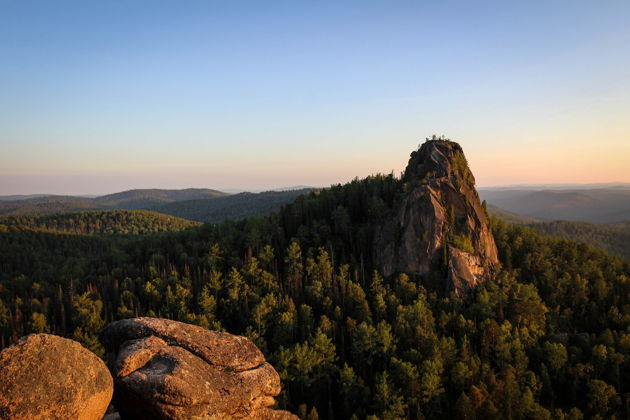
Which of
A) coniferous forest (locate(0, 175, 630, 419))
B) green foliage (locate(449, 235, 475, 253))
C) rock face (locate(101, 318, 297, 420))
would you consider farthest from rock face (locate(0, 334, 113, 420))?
green foliage (locate(449, 235, 475, 253))

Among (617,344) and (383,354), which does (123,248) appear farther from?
(617,344)

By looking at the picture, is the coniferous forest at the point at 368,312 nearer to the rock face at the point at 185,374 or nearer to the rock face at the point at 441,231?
the rock face at the point at 441,231

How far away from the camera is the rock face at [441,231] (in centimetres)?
9669

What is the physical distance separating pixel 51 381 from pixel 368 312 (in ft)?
254

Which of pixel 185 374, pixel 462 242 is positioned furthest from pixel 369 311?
pixel 185 374

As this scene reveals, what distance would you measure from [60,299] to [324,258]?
3139 inches

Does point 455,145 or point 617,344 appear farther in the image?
point 455,145

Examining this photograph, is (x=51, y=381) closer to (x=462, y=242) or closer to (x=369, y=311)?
(x=369, y=311)

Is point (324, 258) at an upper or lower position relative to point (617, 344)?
upper

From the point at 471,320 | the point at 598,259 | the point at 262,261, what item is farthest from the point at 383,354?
the point at 598,259

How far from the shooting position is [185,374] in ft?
56.4

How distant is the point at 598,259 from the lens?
120375mm

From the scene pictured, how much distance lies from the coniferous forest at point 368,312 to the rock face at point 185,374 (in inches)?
1754

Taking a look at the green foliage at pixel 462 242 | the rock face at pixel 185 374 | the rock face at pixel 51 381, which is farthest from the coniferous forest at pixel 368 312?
the rock face at pixel 51 381
